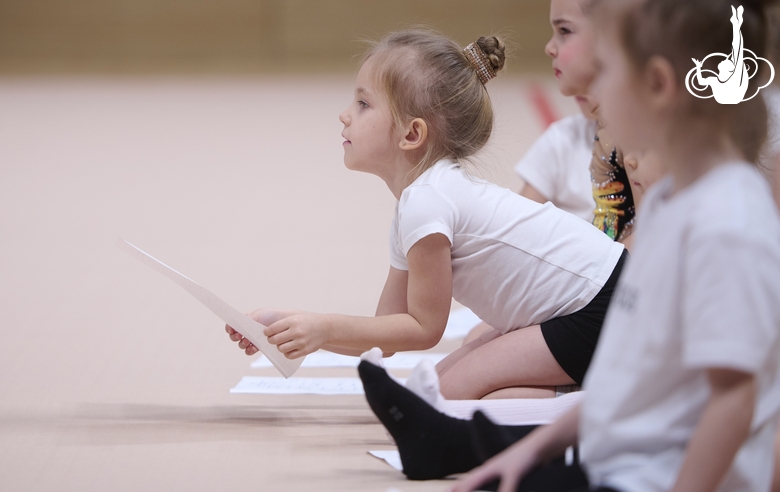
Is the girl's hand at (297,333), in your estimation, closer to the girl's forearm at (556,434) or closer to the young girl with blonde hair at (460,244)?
the young girl with blonde hair at (460,244)

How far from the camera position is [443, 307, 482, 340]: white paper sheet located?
6.31 ft

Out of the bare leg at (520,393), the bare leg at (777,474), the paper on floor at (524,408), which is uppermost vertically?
the bare leg at (520,393)

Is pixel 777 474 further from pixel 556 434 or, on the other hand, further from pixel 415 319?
pixel 415 319

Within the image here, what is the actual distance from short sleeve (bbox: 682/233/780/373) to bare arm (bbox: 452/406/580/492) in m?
0.18

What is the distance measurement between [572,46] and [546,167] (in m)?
0.64

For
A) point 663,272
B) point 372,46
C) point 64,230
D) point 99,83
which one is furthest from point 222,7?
point 663,272

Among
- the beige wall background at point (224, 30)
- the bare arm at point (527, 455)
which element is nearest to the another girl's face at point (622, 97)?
the bare arm at point (527, 455)

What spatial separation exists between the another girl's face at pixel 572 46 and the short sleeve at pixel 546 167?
59cm

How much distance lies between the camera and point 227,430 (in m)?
1.30

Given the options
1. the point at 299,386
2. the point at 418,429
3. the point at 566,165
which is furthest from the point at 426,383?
the point at 566,165

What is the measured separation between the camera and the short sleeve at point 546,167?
2.12 m

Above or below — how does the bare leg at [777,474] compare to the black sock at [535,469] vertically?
below

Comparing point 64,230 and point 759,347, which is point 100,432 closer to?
point 759,347

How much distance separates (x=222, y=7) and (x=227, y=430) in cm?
647
